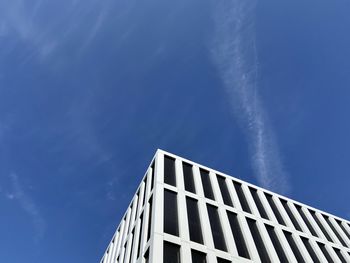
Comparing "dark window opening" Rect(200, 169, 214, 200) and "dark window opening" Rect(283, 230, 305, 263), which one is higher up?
"dark window opening" Rect(200, 169, 214, 200)

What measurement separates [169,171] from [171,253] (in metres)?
10.0

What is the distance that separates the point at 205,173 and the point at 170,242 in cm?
1277

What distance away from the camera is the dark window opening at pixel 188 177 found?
2558cm

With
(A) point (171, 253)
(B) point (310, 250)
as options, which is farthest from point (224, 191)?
(A) point (171, 253)

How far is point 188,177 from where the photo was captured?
27.5 metres

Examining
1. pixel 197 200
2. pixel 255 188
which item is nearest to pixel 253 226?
pixel 197 200

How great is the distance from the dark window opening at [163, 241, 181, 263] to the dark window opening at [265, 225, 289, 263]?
1045 centimetres

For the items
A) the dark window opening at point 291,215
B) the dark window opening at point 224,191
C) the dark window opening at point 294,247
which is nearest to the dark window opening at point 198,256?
the dark window opening at point 224,191

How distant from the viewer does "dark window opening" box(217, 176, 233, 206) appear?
2688 cm

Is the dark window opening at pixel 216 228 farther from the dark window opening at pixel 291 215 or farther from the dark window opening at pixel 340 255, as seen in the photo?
the dark window opening at pixel 340 255

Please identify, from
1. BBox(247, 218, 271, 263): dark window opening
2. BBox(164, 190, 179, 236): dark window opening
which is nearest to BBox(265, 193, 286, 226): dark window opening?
BBox(247, 218, 271, 263): dark window opening

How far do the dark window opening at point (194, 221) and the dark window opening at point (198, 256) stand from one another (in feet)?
3.83

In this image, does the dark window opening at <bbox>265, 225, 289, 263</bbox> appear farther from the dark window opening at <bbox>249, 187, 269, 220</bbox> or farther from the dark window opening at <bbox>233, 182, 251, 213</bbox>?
the dark window opening at <bbox>233, 182, 251, 213</bbox>

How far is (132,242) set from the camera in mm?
24672
